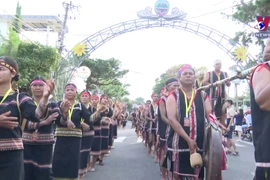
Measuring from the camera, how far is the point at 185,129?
4203 millimetres

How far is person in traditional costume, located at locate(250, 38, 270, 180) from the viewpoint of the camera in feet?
7.88

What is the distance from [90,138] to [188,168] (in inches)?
154

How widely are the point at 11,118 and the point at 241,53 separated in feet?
68.8

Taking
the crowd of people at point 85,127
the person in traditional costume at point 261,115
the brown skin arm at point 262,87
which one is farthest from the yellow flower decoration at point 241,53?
the brown skin arm at point 262,87

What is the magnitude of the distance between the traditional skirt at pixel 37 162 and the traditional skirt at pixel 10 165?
1496 mm

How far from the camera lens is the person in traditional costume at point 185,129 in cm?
417

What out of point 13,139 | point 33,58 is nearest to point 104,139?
point 13,139

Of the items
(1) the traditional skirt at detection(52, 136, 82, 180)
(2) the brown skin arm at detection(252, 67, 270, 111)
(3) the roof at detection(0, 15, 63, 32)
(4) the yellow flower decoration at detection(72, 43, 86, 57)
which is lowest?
(1) the traditional skirt at detection(52, 136, 82, 180)

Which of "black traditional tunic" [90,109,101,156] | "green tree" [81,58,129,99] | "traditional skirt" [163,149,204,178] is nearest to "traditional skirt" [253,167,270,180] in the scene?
"traditional skirt" [163,149,204,178]

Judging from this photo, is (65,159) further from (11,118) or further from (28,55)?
(28,55)

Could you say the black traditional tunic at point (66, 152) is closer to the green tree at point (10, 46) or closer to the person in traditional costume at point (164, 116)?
the person in traditional costume at point (164, 116)

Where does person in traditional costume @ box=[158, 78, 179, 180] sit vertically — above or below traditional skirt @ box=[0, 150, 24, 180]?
above

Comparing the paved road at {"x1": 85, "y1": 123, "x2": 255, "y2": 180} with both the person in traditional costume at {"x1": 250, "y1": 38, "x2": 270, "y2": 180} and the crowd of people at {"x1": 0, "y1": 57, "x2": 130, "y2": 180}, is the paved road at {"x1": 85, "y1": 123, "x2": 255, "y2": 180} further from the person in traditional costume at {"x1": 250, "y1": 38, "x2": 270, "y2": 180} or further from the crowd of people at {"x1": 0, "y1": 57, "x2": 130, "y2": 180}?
the person in traditional costume at {"x1": 250, "y1": 38, "x2": 270, "y2": 180}

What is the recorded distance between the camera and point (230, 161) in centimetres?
945
